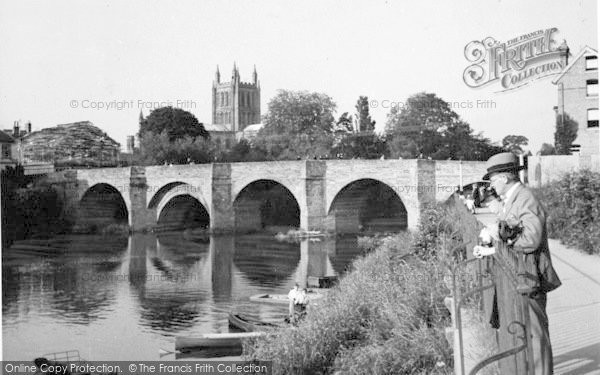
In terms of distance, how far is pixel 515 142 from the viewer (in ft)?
80.3

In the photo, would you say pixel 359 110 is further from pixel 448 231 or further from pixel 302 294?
pixel 448 231

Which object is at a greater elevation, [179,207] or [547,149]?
[547,149]

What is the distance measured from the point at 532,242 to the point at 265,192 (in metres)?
34.5

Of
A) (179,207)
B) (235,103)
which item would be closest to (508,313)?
(179,207)

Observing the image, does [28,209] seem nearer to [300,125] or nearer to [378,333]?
[300,125]

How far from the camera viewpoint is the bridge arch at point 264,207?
3650 cm

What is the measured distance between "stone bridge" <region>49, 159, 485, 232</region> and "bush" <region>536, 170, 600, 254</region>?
52.6 feet

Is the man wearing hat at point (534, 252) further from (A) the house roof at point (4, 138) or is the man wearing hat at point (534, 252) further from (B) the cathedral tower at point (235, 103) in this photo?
(B) the cathedral tower at point (235, 103)

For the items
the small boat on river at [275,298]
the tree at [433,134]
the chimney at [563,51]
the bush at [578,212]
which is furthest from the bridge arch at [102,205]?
the bush at [578,212]

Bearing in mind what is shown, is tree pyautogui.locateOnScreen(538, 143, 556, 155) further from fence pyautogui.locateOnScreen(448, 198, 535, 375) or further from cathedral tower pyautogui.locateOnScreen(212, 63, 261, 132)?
cathedral tower pyautogui.locateOnScreen(212, 63, 261, 132)

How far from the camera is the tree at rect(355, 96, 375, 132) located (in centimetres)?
3969

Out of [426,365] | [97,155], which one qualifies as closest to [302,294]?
[426,365]

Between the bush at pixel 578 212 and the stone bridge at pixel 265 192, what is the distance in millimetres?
16026

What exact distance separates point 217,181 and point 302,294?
21.8 meters
